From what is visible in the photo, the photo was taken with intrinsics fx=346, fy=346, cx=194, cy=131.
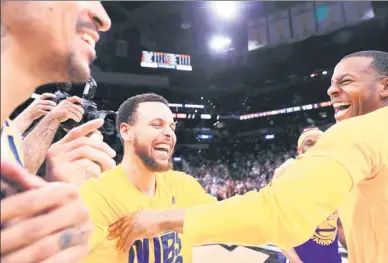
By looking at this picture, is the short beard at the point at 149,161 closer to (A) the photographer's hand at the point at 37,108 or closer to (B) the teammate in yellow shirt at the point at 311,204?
(A) the photographer's hand at the point at 37,108

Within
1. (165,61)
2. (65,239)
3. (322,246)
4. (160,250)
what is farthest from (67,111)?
(165,61)

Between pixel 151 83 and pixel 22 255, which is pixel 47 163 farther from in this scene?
pixel 151 83

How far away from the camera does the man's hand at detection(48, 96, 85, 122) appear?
1.29 metres

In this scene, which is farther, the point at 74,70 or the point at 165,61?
the point at 165,61

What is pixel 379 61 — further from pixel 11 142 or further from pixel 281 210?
pixel 11 142

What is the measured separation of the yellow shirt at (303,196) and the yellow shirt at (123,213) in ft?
2.20

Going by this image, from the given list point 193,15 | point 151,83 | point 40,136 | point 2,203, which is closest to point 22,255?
point 2,203

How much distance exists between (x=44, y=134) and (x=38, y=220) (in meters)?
0.76

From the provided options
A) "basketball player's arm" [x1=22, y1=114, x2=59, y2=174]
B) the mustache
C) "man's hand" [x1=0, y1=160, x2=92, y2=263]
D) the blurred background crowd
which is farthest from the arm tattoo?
the blurred background crowd

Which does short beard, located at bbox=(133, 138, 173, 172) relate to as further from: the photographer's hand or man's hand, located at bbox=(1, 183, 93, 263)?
man's hand, located at bbox=(1, 183, 93, 263)

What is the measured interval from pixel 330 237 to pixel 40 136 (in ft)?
8.22

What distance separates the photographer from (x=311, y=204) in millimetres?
1081

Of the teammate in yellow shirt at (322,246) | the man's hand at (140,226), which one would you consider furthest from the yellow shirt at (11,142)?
the teammate in yellow shirt at (322,246)

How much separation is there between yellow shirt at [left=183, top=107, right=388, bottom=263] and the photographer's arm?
1.88ft
